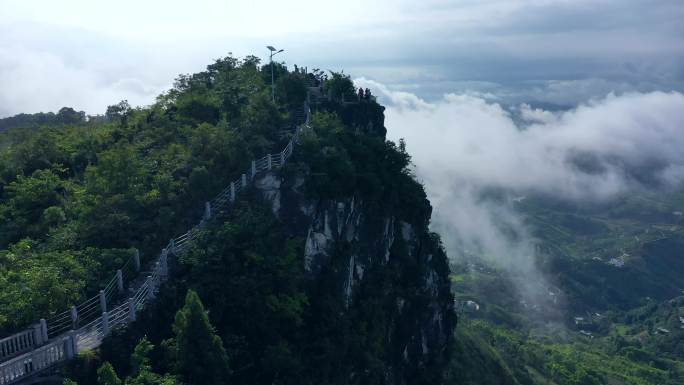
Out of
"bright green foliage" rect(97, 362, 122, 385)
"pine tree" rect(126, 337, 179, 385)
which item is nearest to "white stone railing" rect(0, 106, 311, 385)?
"pine tree" rect(126, 337, 179, 385)

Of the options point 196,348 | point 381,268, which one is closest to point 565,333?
point 381,268

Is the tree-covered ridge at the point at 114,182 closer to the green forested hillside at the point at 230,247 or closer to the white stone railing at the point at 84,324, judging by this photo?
the green forested hillside at the point at 230,247

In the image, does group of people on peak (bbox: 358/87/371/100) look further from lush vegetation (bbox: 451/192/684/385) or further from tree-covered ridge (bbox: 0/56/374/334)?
lush vegetation (bbox: 451/192/684/385)

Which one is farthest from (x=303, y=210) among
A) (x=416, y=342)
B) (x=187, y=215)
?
(x=416, y=342)

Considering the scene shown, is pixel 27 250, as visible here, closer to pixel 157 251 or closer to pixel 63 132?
pixel 157 251

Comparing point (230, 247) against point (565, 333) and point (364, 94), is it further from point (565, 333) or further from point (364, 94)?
point (565, 333)
